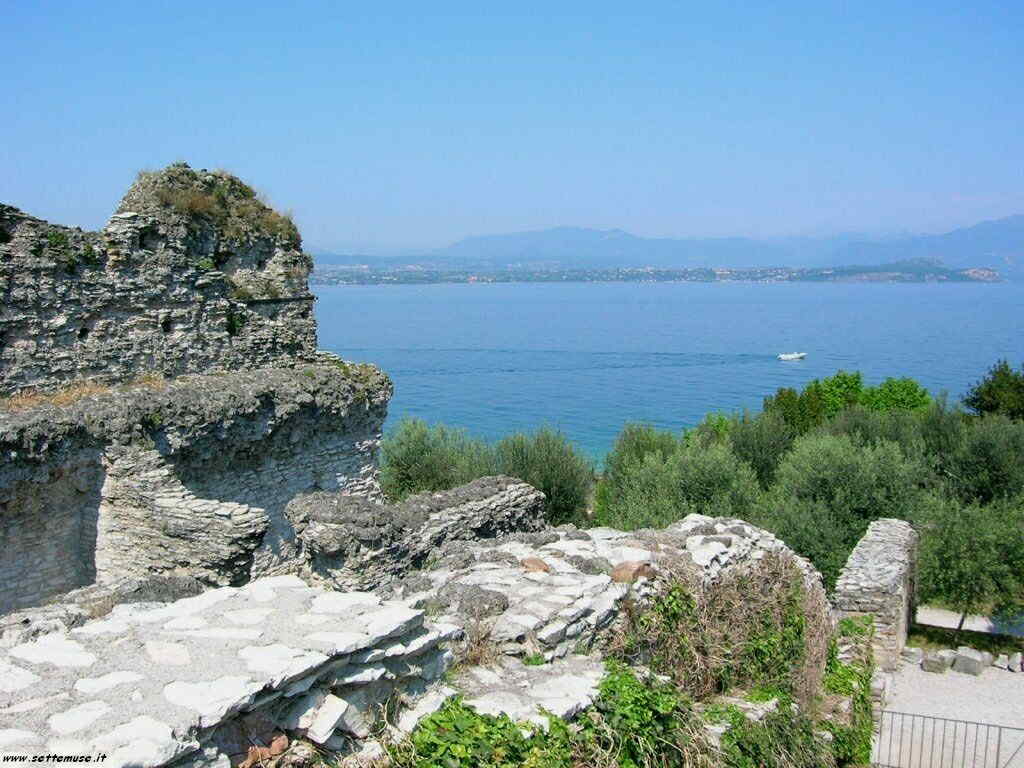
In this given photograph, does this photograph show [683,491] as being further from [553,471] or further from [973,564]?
[973,564]

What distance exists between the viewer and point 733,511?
63.6ft

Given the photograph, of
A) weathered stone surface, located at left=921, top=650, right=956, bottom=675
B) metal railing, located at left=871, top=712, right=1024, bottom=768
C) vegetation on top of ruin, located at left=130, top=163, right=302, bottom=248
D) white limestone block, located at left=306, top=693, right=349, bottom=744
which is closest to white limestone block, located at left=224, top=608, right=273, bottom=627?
white limestone block, located at left=306, top=693, right=349, bottom=744

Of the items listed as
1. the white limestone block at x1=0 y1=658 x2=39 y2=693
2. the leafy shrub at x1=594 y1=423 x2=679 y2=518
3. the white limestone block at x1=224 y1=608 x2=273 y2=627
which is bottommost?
the leafy shrub at x1=594 y1=423 x2=679 y2=518

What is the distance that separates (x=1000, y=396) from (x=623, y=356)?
64031 mm

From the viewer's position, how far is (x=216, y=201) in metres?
14.3

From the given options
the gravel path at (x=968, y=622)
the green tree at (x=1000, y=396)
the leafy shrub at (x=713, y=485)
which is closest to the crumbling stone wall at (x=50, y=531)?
the leafy shrub at (x=713, y=485)

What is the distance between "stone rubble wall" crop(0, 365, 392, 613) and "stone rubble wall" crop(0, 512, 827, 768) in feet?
11.9

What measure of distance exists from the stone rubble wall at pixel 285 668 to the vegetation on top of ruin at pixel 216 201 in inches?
331

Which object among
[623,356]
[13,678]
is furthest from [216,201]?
[623,356]

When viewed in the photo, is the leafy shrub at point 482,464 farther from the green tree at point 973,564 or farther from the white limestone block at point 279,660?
the white limestone block at point 279,660

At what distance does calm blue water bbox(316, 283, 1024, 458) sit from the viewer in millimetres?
63000

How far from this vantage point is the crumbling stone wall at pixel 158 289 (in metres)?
11.4

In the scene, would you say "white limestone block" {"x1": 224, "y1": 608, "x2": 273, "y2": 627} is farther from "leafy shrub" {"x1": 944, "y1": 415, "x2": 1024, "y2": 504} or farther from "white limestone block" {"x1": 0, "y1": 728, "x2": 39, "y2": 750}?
"leafy shrub" {"x1": 944, "y1": 415, "x2": 1024, "y2": 504}

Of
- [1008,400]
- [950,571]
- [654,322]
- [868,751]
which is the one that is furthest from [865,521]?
[654,322]
